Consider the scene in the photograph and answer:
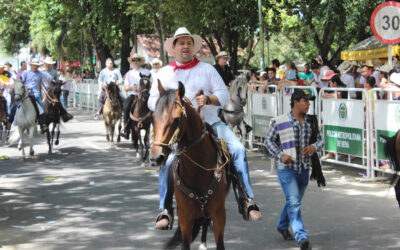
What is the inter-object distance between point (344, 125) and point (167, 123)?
790cm

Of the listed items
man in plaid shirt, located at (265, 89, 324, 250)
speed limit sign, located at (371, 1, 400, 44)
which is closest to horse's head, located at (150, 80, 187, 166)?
man in plaid shirt, located at (265, 89, 324, 250)

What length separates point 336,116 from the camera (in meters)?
12.4

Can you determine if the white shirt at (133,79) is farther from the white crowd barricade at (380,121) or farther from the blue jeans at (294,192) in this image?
the blue jeans at (294,192)

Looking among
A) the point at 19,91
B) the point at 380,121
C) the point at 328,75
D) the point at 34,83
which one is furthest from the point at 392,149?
the point at 34,83

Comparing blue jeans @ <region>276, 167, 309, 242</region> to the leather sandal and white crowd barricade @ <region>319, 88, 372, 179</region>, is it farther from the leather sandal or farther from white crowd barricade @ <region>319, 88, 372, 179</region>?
white crowd barricade @ <region>319, 88, 372, 179</region>

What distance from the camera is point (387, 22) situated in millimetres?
11211

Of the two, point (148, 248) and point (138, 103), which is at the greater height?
point (138, 103)

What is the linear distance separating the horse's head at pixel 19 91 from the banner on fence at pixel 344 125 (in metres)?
7.57

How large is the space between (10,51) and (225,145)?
68620 millimetres

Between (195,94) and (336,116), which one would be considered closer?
(195,94)

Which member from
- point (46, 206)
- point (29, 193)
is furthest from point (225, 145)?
point (29, 193)

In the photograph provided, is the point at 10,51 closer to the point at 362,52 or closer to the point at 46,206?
the point at 362,52

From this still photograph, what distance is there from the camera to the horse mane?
494 centimetres

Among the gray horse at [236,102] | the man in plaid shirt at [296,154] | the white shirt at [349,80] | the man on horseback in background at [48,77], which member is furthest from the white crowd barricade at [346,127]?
the man on horseback in background at [48,77]
